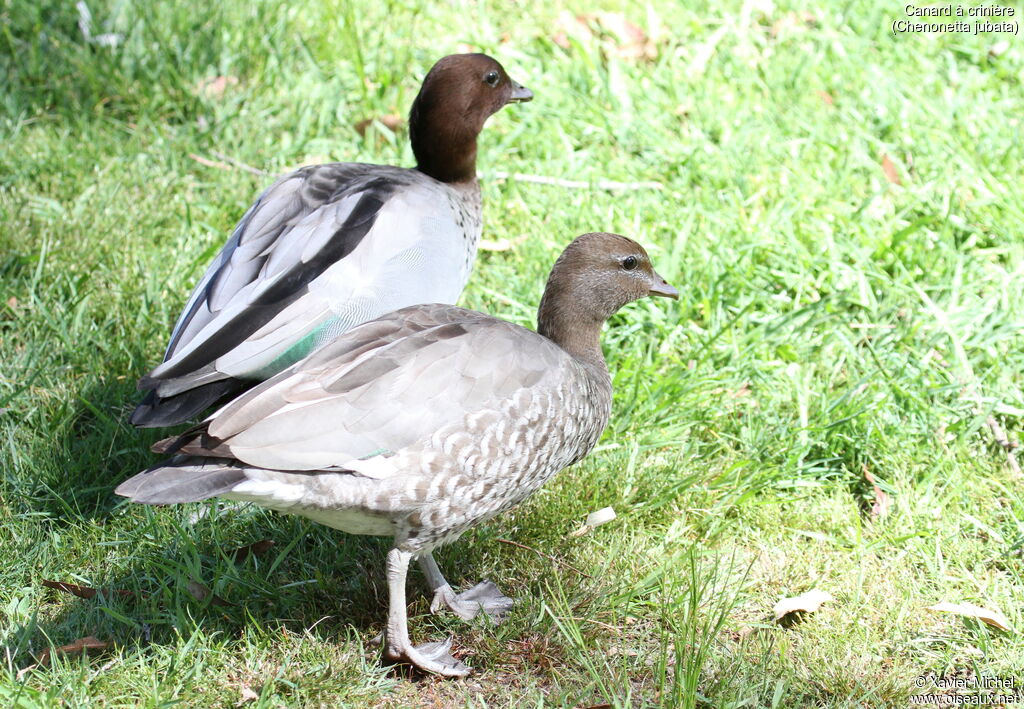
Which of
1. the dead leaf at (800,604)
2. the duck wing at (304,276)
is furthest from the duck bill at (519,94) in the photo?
the dead leaf at (800,604)

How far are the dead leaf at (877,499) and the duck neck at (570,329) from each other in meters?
1.04

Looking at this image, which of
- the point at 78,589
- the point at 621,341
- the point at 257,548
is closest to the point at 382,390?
the point at 257,548

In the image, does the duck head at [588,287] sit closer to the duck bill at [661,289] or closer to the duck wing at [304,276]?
the duck bill at [661,289]

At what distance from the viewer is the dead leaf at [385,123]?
18.3 ft

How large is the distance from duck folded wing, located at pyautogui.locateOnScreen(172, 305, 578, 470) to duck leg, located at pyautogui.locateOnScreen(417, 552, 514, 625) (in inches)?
21.1

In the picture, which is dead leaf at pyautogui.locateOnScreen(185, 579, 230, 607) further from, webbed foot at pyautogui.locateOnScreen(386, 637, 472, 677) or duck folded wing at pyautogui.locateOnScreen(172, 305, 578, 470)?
duck folded wing at pyautogui.locateOnScreen(172, 305, 578, 470)

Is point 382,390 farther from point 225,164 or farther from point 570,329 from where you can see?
point 225,164

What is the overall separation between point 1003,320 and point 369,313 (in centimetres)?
261

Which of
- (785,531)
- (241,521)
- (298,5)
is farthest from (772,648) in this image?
(298,5)

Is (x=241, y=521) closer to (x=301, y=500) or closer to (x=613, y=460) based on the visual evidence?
(x=301, y=500)

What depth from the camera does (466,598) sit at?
339cm

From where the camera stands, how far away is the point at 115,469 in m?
3.79

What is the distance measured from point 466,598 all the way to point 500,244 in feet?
6.52

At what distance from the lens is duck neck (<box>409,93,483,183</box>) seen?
4.46 meters
